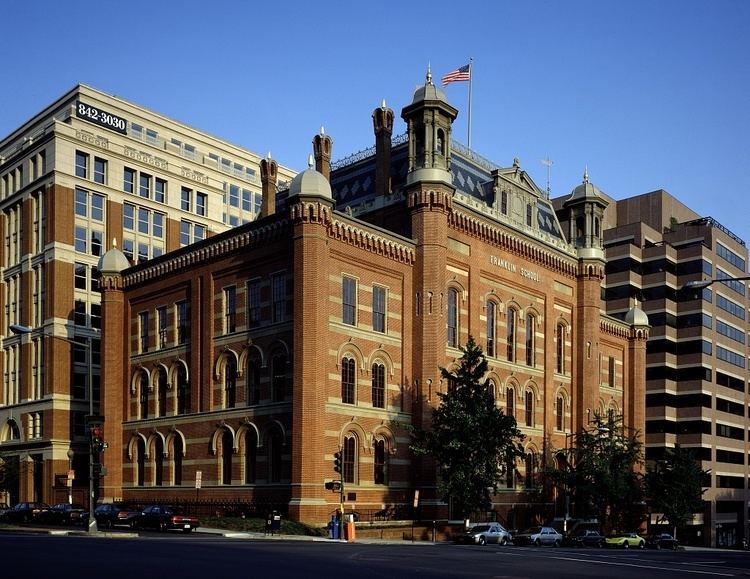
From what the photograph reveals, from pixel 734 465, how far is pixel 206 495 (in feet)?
257

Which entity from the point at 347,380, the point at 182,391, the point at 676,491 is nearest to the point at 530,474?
the point at 676,491

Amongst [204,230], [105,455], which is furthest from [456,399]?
[204,230]

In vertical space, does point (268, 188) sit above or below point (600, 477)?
above

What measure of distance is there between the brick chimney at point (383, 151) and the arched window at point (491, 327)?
11111 millimetres

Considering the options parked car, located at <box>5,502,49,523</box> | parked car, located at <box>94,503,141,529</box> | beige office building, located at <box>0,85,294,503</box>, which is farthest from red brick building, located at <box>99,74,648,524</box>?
beige office building, located at <box>0,85,294,503</box>

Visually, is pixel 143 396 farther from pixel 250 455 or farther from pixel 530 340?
pixel 530 340

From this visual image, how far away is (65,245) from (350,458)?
124 ft

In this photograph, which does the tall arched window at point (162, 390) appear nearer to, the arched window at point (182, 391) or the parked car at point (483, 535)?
the arched window at point (182, 391)

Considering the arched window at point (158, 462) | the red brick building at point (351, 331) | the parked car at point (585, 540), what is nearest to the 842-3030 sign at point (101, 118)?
the red brick building at point (351, 331)

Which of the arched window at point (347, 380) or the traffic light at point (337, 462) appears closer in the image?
the traffic light at point (337, 462)

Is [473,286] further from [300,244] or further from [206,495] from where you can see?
[206,495]

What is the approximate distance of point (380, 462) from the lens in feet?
177

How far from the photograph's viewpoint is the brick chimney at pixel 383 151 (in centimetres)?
6109

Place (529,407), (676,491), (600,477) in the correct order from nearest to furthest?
1. (600,477)
2. (529,407)
3. (676,491)
